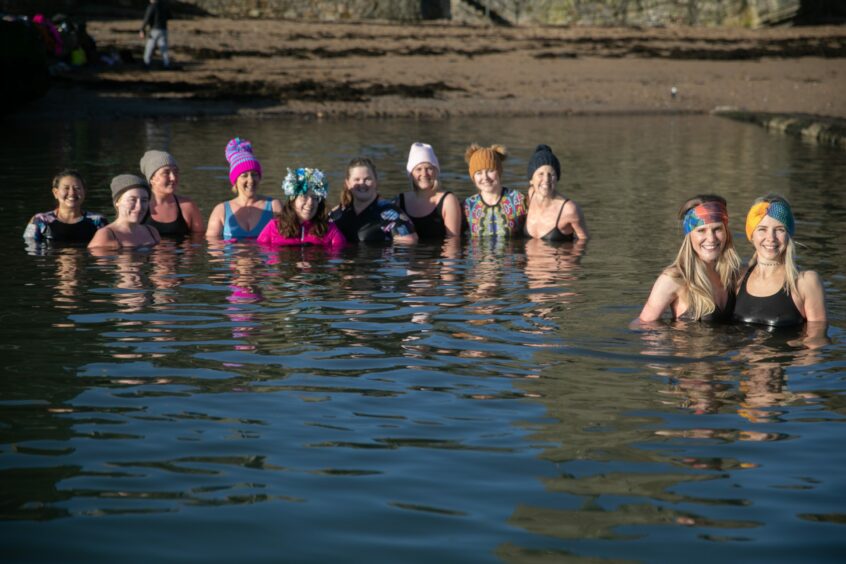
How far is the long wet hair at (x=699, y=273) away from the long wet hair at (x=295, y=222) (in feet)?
16.5

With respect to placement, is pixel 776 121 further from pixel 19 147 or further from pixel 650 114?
pixel 19 147

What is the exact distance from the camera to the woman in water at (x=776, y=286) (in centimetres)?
876

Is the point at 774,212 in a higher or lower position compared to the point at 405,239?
higher

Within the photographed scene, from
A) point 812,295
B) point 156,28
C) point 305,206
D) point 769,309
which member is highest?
point 156,28

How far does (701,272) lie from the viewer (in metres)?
9.04

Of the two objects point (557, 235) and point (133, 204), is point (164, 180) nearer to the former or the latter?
point (133, 204)

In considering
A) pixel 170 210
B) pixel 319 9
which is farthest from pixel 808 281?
pixel 319 9

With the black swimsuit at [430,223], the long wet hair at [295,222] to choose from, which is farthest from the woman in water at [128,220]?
the black swimsuit at [430,223]

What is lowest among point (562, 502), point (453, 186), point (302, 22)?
point (562, 502)

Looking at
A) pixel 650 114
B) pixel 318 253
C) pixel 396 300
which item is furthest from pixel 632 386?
pixel 650 114

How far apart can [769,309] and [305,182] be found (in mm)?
5234

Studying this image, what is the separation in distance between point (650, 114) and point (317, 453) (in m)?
26.7

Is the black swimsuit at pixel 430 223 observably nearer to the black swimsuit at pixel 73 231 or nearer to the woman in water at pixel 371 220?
the woman in water at pixel 371 220

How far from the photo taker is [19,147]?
2273cm
